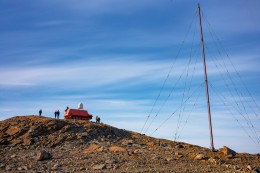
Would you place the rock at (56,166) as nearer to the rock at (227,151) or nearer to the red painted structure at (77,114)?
the rock at (227,151)

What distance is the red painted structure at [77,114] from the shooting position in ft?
129

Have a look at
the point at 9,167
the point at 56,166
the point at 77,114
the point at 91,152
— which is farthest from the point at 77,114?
the point at 56,166

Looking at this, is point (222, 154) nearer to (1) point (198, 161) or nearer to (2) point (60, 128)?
(1) point (198, 161)

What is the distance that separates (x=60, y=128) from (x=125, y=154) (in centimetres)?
1180

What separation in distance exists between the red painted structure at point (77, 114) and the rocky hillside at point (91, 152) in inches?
154

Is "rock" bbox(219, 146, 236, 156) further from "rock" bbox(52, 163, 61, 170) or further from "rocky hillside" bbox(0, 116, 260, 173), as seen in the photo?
"rock" bbox(52, 163, 61, 170)

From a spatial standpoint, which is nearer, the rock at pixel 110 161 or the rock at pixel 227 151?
the rock at pixel 110 161

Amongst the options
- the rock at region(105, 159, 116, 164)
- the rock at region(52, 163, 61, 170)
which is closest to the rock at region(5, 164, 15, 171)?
the rock at region(52, 163, 61, 170)

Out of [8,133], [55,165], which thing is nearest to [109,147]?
[55,165]

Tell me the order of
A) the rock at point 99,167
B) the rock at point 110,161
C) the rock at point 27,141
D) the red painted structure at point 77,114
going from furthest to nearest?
the red painted structure at point 77,114 < the rock at point 27,141 < the rock at point 110,161 < the rock at point 99,167

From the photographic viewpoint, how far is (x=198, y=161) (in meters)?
22.2

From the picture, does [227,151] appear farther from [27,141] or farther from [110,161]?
[27,141]

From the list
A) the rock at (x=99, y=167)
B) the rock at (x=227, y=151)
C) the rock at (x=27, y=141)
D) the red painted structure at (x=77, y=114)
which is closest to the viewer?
the rock at (x=99, y=167)

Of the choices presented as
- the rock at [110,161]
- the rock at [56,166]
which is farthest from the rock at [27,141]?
the rock at [110,161]
